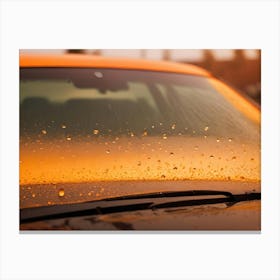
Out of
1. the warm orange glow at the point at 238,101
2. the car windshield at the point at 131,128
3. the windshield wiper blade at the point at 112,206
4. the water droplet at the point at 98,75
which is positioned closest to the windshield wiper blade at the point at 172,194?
the windshield wiper blade at the point at 112,206

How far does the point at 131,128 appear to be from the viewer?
2656 mm

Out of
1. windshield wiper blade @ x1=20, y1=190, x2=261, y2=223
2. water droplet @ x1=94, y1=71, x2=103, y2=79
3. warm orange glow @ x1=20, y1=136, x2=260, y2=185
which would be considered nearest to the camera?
windshield wiper blade @ x1=20, y1=190, x2=261, y2=223

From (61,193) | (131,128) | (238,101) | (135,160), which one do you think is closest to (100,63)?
(131,128)

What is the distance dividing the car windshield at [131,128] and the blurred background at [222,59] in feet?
0.64

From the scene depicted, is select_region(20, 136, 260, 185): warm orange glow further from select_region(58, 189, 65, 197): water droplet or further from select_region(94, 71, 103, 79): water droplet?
select_region(94, 71, 103, 79): water droplet

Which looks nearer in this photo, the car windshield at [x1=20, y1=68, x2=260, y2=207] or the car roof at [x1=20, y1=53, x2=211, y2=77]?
the car windshield at [x1=20, y1=68, x2=260, y2=207]

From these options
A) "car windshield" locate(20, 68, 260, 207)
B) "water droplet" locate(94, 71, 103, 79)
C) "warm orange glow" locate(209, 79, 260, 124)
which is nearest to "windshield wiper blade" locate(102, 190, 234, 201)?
"car windshield" locate(20, 68, 260, 207)

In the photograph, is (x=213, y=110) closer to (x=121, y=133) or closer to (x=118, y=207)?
(x=121, y=133)

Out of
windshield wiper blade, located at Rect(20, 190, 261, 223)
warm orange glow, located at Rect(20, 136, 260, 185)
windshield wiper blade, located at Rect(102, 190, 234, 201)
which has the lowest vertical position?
windshield wiper blade, located at Rect(20, 190, 261, 223)

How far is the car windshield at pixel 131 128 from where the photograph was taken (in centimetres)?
245

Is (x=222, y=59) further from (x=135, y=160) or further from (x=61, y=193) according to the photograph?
(x=61, y=193)

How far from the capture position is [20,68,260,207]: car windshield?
245 centimetres

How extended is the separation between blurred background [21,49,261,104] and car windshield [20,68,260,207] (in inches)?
7.7

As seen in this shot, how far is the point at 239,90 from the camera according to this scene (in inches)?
115
